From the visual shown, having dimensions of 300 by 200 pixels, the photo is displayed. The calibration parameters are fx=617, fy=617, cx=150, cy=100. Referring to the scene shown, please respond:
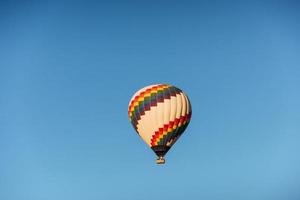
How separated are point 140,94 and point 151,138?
4.31 m

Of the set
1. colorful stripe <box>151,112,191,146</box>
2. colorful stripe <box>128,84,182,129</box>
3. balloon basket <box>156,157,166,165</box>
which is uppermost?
colorful stripe <box>128,84,182,129</box>

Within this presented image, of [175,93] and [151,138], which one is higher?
[175,93]

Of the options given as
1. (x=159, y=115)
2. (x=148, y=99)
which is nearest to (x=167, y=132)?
(x=159, y=115)

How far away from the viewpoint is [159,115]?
189 feet

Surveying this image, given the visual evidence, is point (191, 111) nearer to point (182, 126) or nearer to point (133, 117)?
point (182, 126)

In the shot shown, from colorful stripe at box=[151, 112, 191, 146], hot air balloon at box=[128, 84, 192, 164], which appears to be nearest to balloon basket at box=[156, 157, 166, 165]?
hot air balloon at box=[128, 84, 192, 164]

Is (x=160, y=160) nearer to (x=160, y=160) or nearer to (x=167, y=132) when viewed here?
(x=160, y=160)

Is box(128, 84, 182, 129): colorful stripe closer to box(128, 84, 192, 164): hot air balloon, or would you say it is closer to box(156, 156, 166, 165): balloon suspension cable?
box(128, 84, 192, 164): hot air balloon

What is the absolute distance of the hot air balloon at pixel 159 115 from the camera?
57.8 metres

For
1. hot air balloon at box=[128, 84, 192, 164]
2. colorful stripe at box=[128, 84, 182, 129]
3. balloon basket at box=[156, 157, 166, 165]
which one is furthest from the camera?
colorful stripe at box=[128, 84, 182, 129]

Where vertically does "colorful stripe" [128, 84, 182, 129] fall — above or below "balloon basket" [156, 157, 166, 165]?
above

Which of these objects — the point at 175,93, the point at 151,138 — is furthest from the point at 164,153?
the point at 175,93

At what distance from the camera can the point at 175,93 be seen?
58969mm

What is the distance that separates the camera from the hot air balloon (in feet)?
190
